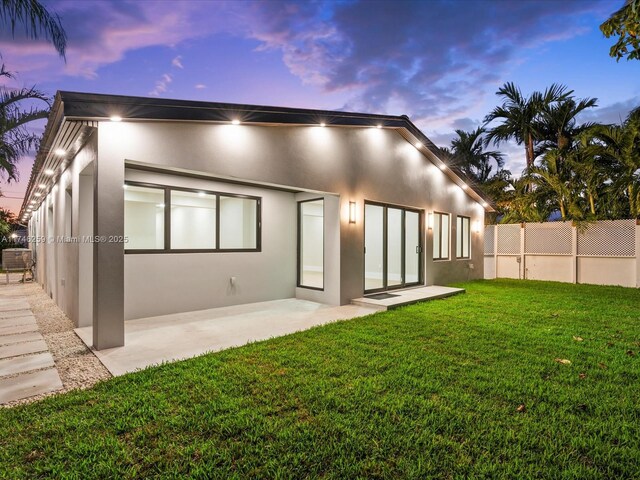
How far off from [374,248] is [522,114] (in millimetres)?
11628

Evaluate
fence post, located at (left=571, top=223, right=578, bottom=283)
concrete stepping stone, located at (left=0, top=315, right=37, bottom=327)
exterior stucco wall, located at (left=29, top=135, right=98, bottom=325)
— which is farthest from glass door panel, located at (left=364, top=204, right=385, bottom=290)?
fence post, located at (left=571, top=223, right=578, bottom=283)

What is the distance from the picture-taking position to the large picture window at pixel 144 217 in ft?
20.7

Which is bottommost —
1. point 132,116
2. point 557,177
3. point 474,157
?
point 132,116

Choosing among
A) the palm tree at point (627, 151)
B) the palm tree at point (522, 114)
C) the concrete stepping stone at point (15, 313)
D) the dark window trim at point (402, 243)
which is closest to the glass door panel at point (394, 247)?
the dark window trim at point (402, 243)

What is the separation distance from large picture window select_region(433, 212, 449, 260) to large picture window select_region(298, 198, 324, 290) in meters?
4.16

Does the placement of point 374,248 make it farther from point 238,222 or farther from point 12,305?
point 12,305

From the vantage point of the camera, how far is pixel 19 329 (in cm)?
564

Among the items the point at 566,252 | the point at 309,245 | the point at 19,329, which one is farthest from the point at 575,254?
the point at 19,329

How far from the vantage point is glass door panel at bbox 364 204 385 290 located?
8469 mm

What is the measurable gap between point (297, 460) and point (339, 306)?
535cm

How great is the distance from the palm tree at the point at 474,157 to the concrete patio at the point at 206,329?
15776mm

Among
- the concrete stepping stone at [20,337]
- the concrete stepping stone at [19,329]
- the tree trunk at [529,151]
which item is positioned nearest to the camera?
the concrete stepping stone at [20,337]

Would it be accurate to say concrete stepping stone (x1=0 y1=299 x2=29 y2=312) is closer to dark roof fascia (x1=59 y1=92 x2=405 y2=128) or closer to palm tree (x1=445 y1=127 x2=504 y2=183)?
dark roof fascia (x1=59 y1=92 x2=405 y2=128)

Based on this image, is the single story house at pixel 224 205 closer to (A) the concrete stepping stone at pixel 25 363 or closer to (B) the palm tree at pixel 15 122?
(A) the concrete stepping stone at pixel 25 363
